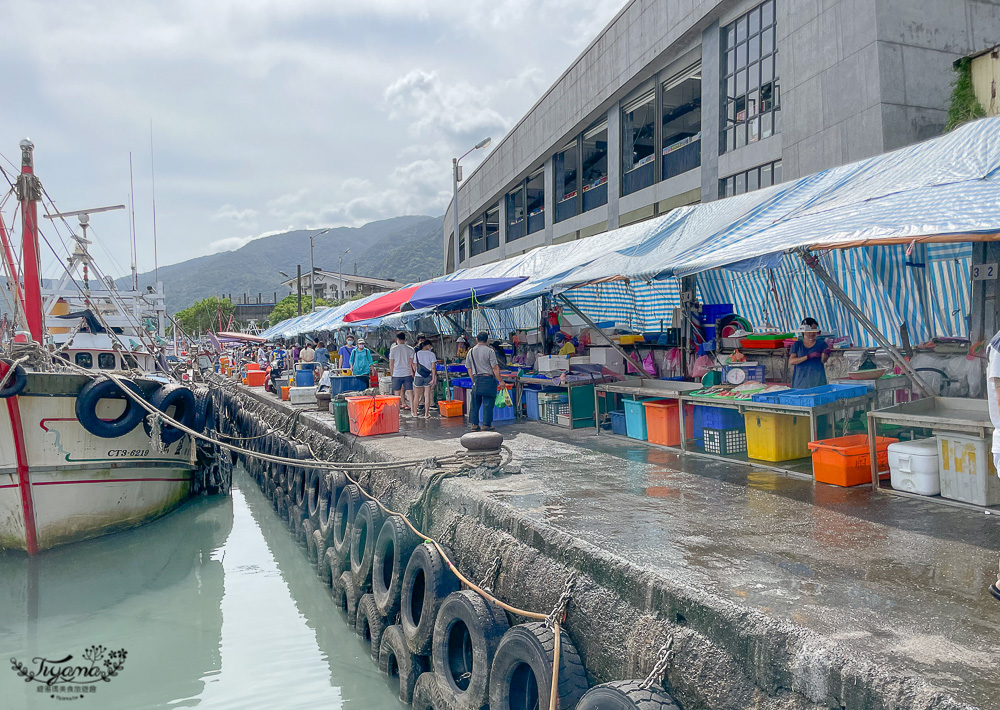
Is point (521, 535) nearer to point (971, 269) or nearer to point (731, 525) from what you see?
point (731, 525)

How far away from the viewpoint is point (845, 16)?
1395cm

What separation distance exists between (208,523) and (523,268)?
796cm

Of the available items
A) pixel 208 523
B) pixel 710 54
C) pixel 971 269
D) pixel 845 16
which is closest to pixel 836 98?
pixel 845 16

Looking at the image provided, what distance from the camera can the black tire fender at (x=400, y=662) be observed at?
594 cm

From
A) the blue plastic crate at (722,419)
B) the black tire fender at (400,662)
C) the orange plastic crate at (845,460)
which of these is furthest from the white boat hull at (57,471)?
the orange plastic crate at (845,460)

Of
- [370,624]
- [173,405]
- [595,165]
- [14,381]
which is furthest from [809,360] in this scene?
[595,165]

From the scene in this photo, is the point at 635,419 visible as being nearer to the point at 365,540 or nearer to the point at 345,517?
the point at 365,540

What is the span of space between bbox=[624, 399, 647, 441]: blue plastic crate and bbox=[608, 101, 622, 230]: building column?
16.3 meters

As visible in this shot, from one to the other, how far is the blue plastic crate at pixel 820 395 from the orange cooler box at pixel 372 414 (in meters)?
5.67

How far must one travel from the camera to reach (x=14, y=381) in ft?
28.8

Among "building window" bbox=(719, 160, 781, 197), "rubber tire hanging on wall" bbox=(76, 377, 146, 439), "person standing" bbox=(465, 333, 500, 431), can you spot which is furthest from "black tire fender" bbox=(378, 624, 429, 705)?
"building window" bbox=(719, 160, 781, 197)

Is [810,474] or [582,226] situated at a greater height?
[582,226]

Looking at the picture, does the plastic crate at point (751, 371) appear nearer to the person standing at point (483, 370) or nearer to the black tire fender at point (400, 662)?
the person standing at point (483, 370)

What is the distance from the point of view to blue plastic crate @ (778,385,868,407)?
6.18 metres
